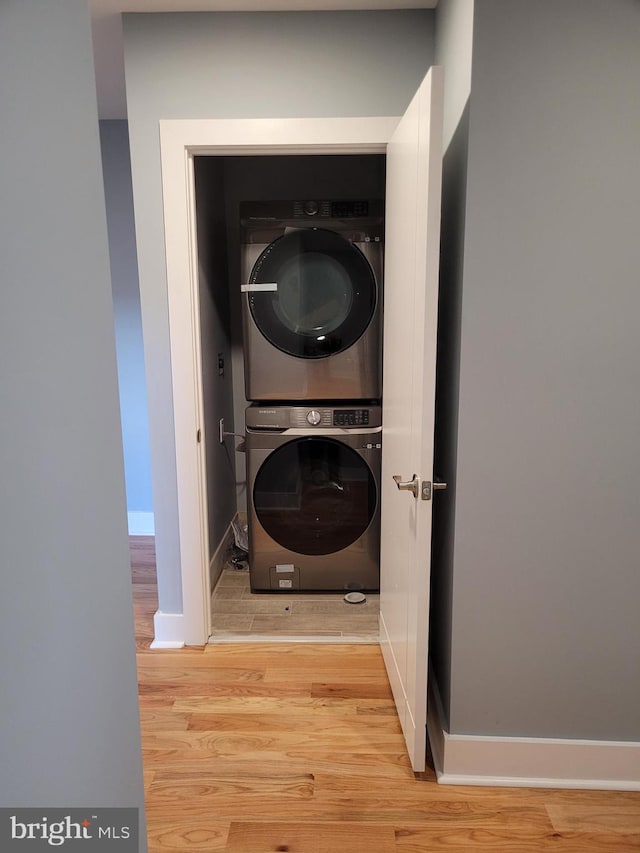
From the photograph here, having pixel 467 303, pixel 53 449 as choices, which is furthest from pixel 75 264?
pixel 467 303

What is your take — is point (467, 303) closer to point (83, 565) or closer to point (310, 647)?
point (83, 565)

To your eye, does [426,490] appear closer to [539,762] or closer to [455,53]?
[539,762]

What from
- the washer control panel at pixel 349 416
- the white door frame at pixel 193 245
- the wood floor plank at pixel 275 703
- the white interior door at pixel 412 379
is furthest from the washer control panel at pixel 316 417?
the wood floor plank at pixel 275 703

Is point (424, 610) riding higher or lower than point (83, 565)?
lower

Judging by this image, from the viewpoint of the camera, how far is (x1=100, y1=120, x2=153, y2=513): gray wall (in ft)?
11.0

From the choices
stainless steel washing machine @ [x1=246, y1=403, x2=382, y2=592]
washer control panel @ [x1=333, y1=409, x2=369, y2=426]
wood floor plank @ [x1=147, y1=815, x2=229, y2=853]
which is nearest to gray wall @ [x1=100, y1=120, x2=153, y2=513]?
stainless steel washing machine @ [x1=246, y1=403, x2=382, y2=592]

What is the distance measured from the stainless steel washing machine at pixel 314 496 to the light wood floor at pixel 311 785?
601 millimetres

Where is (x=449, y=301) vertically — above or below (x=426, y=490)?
above

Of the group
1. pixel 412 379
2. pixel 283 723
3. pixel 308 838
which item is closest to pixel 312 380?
pixel 412 379

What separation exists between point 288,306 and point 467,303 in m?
1.30

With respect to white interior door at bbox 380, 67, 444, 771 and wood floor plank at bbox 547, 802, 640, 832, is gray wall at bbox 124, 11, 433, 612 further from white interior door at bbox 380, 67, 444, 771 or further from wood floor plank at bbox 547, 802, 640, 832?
wood floor plank at bbox 547, 802, 640, 832

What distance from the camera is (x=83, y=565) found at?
0.73m

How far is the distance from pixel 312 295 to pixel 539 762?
2009 millimetres

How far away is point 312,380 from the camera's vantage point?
269cm
